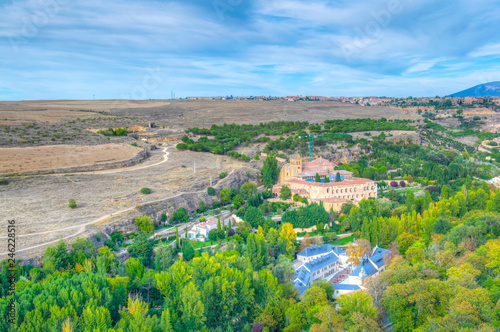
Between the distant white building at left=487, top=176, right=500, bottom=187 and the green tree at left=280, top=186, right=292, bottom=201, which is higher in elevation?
the distant white building at left=487, top=176, right=500, bottom=187

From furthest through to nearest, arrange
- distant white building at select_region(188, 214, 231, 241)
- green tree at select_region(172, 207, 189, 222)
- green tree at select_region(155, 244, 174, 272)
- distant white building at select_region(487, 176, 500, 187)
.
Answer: distant white building at select_region(487, 176, 500, 187)
green tree at select_region(172, 207, 189, 222)
distant white building at select_region(188, 214, 231, 241)
green tree at select_region(155, 244, 174, 272)

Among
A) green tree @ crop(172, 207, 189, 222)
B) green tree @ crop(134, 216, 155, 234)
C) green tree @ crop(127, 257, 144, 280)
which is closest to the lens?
green tree @ crop(127, 257, 144, 280)

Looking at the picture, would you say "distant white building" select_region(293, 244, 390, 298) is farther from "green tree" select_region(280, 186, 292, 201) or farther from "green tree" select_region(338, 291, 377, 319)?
"green tree" select_region(280, 186, 292, 201)

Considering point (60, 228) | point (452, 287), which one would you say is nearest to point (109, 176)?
point (60, 228)

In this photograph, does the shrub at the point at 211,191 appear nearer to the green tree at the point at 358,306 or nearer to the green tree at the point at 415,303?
the green tree at the point at 358,306

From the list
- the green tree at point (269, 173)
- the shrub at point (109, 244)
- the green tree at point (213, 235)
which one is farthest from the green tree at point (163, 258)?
the green tree at point (269, 173)

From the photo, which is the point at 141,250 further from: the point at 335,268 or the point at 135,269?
the point at 335,268

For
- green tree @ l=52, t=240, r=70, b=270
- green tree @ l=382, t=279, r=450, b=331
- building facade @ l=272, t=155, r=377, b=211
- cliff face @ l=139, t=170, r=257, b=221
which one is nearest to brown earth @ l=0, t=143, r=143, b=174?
cliff face @ l=139, t=170, r=257, b=221
